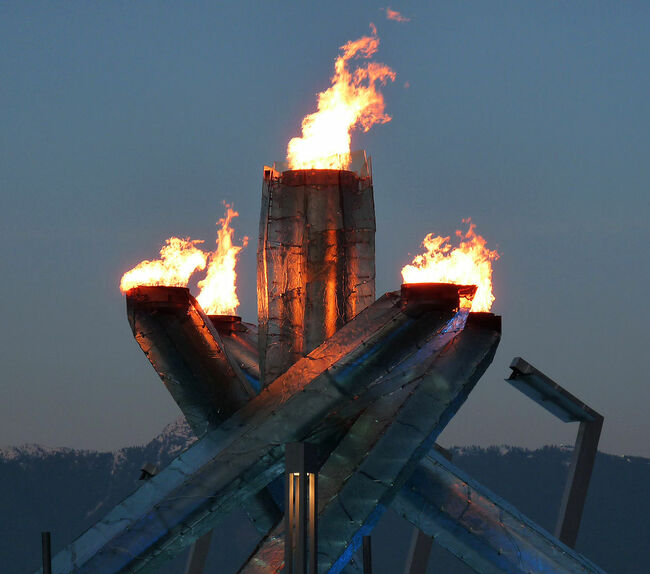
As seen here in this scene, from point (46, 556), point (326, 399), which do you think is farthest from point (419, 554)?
point (46, 556)

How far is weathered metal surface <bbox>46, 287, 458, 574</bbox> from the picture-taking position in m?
16.7

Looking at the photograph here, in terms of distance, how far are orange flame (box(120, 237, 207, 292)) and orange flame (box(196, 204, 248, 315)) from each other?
1.48 m

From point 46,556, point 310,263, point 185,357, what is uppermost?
point 310,263

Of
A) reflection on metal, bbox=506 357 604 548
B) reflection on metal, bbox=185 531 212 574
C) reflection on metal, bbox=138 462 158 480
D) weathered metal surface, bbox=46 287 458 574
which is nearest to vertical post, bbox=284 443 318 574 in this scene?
weathered metal surface, bbox=46 287 458 574

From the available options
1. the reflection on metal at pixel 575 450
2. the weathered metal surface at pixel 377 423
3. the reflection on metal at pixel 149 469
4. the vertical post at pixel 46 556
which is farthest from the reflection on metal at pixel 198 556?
the vertical post at pixel 46 556

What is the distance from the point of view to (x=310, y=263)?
59.4 ft

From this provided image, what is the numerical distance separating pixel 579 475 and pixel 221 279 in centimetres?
732

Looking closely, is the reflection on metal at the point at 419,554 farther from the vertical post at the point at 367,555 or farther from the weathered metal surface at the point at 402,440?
the weathered metal surface at the point at 402,440

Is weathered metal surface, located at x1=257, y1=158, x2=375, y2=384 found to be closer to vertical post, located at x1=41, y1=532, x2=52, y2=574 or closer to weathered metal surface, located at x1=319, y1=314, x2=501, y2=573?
weathered metal surface, located at x1=319, y1=314, x2=501, y2=573

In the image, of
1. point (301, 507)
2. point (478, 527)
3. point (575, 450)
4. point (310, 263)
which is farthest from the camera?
point (575, 450)

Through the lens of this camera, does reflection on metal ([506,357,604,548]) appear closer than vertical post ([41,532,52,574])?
No

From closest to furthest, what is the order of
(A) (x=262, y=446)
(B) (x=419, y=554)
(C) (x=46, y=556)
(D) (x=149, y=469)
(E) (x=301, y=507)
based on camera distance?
(E) (x=301, y=507)
(C) (x=46, y=556)
(A) (x=262, y=446)
(D) (x=149, y=469)
(B) (x=419, y=554)

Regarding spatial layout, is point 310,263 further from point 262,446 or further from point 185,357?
point 262,446

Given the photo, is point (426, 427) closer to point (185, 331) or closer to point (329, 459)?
point (329, 459)
